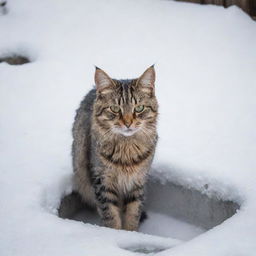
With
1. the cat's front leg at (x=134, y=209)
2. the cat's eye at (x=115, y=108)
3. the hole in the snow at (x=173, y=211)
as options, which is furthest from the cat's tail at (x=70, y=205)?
the cat's eye at (x=115, y=108)

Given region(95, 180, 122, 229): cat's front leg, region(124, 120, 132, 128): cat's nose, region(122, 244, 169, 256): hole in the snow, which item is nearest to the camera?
region(122, 244, 169, 256): hole in the snow

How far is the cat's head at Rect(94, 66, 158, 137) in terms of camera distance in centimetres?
349

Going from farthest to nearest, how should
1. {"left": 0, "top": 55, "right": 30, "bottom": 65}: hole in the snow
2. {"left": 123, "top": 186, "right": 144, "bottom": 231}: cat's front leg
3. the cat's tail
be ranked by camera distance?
{"left": 0, "top": 55, "right": 30, "bottom": 65}: hole in the snow, the cat's tail, {"left": 123, "top": 186, "right": 144, "bottom": 231}: cat's front leg

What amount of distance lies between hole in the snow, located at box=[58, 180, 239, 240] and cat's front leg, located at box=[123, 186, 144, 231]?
217mm

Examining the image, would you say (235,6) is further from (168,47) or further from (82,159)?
(82,159)

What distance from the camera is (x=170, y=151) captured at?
13.6 ft

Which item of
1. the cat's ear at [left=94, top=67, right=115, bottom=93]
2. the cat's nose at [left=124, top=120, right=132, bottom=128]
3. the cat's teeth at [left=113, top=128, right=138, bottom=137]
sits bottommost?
the cat's teeth at [left=113, top=128, right=138, bottom=137]

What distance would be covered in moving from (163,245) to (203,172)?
76cm

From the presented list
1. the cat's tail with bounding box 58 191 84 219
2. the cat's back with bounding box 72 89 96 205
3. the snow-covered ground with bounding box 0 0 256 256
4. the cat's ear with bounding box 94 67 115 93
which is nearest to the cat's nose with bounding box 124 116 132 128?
the cat's ear with bounding box 94 67 115 93

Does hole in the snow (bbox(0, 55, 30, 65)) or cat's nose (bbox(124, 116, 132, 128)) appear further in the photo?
hole in the snow (bbox(0, 55, 30, 65))

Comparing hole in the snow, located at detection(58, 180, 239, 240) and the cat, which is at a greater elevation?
the cat

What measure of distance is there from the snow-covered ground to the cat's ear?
816 mm

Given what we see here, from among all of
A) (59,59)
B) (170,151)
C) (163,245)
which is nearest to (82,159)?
(170,151)

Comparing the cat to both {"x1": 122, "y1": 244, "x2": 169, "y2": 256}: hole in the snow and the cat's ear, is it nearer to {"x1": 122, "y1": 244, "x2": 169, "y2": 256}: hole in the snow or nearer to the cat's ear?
the cat's ear
